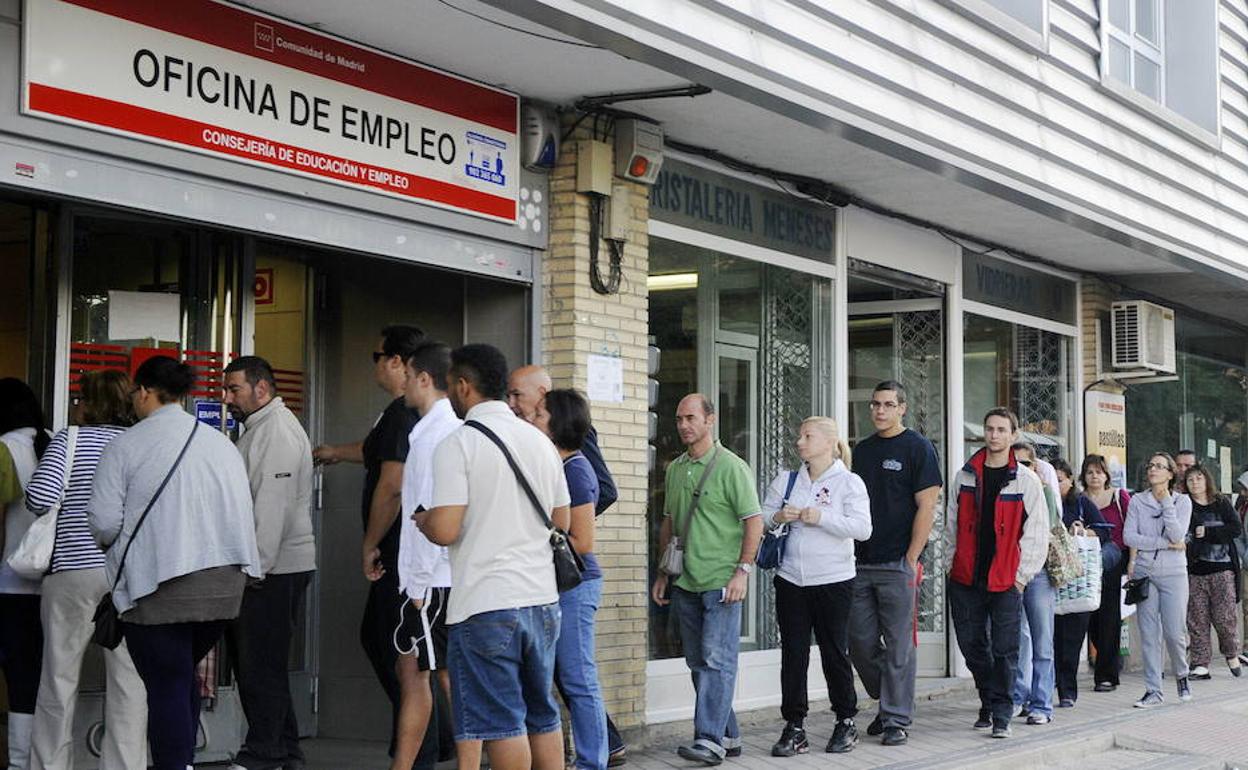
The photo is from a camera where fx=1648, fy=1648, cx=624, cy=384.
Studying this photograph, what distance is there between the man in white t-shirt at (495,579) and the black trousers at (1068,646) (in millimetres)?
7494

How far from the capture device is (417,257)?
8.27 meters

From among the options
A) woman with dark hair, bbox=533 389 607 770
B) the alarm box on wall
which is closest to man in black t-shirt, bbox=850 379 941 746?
the alarm box on wall

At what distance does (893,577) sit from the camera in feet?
32.2

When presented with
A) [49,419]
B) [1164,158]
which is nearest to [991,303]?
[1164,158]

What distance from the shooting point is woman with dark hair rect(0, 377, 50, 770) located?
7340 mm

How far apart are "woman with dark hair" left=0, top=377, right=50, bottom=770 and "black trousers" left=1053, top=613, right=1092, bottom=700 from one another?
782 cm

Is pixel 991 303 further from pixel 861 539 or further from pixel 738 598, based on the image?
pixel 738 598

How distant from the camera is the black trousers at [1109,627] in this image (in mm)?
13602

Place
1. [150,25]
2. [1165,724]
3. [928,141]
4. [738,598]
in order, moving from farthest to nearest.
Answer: [1165,724], [928,141], [738,598], [150,25]

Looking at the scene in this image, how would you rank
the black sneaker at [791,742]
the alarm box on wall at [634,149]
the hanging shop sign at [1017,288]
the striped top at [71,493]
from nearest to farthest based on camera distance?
the striped top at [71,493] → the black sneaker at [791,742] → the alarm box on wall at [634,149] → the hanging shop sign at [1017,288]

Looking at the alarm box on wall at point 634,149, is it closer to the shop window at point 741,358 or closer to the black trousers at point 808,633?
the shop window at point 741,358

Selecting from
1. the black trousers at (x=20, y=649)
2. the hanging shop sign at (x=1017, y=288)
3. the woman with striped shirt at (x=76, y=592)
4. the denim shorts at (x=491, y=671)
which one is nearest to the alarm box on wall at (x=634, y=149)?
the woman with striped shirt at (x=76, y=592)

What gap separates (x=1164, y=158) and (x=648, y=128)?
20.0 feet

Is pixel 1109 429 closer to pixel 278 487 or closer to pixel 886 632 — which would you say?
pixel 886 632
